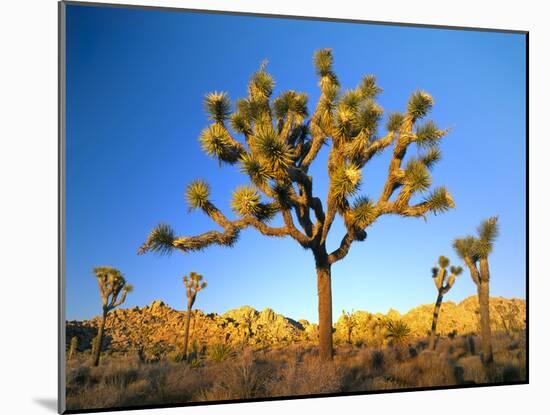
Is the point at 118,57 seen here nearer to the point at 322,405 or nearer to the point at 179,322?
the point at 179,322

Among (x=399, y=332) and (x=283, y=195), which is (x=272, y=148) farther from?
Result: (x=399, y=332)

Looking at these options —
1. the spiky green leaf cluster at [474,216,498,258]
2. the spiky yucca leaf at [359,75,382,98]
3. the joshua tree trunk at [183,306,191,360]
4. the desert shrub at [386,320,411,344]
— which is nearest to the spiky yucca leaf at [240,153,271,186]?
the spiky yucca leaf at [359,75,382,98]

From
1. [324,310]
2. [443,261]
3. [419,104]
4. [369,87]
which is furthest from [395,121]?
[324,310]

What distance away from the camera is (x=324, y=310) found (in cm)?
971

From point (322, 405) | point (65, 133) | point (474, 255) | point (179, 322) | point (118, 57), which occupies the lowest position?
point (322, 405)

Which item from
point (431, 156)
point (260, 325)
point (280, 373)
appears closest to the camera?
point (280, 373)

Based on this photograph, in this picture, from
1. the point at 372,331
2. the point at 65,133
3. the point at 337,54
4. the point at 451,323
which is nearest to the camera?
the point at 65,133

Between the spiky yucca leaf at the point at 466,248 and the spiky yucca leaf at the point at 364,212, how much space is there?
5.78 ft

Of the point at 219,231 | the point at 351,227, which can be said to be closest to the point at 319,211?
the point at 351,227

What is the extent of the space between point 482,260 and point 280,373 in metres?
3.32

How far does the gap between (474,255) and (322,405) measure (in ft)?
10.9

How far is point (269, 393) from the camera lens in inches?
341

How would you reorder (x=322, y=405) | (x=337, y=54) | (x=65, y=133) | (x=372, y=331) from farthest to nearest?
(x=372, y=331) → (x=337, y=54) → (x=322, y=405) → (x=65, y=133)

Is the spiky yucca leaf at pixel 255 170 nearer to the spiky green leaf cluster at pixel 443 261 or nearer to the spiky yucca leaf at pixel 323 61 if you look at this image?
the spiky yucca leaf at pixel 323 61
